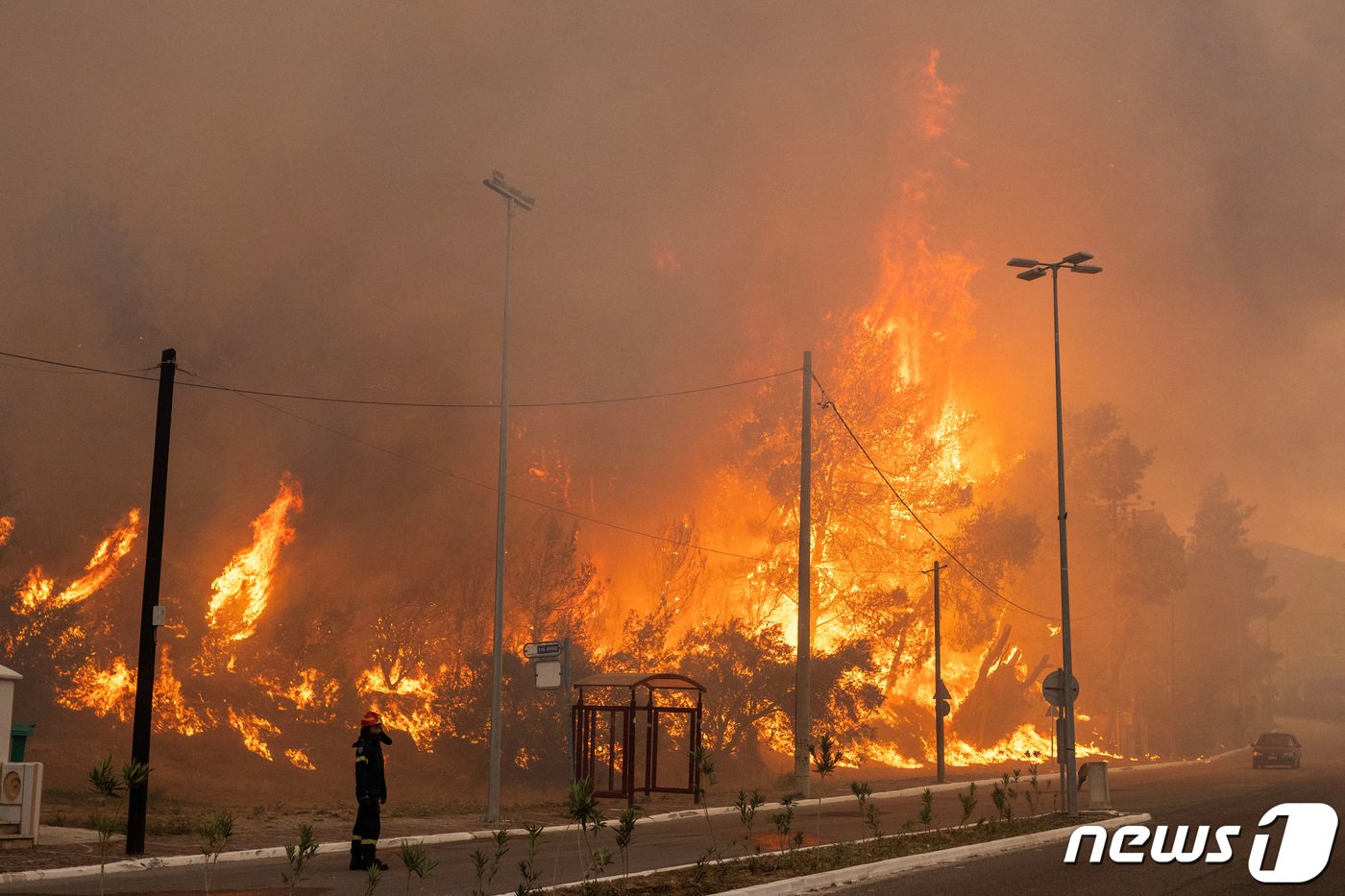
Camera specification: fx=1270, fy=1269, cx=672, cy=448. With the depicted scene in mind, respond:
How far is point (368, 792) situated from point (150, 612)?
182 inches

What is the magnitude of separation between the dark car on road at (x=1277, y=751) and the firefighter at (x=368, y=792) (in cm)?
4038

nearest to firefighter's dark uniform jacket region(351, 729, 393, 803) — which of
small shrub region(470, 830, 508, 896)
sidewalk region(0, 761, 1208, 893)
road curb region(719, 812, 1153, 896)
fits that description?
sidewalk region(0, 761, 1208, 893)

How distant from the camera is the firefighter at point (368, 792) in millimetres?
14633

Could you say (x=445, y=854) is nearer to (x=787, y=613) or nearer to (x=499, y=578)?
(x=499, y=578)

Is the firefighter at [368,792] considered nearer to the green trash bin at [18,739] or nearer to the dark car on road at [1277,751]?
the green trash bin at [18,739]

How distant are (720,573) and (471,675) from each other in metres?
16.1

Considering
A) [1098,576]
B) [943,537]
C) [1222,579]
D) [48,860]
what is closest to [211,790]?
[48,860]

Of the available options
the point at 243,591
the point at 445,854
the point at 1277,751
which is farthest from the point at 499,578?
the point at 1277,751

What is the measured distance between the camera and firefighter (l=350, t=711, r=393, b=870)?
14.6 meters

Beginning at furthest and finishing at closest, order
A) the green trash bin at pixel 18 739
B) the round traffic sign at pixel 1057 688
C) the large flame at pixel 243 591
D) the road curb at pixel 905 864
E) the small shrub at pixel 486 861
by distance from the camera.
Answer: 1. the large flame at pixel 243 591
2. the round traffic sign at pixel 1057 688
3. the green trash bin at pixel 18 739
4. the road curb at pixel 905 864
5. the small shrub at pixel 486 861

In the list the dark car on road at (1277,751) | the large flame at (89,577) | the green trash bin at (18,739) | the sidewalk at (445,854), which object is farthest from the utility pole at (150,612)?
the dark car on road at (1277,751)

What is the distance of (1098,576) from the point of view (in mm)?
78562

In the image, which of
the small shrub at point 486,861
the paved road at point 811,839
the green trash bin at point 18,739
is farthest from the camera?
the green trash bin at point 18,739

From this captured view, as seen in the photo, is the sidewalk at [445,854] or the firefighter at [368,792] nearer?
the sidewalk at [445,854]
